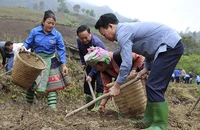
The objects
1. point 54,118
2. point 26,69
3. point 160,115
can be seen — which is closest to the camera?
point 160,115

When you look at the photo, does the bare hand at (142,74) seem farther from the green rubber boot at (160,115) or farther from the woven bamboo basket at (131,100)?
the green rubber boot at (160,115)

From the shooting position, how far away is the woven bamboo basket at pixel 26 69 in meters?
3.61

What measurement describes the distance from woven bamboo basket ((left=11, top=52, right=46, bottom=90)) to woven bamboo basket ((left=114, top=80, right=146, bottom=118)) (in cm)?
110

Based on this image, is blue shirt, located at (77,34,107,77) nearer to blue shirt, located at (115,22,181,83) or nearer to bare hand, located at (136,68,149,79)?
bare hand, located at (136,68,149,79)

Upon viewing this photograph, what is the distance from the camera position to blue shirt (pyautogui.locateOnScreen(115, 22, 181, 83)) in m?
2.68

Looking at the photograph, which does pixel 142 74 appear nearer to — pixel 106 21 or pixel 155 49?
pixel 155 49

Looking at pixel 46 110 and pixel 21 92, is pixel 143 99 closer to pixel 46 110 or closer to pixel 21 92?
pixel 46 110

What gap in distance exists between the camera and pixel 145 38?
283 cm

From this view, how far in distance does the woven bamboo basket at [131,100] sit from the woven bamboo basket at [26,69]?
1.10m

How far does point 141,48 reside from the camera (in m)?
2.86

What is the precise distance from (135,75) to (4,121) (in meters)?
1.51

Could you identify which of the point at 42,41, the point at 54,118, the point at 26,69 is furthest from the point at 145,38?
the point at 42,41

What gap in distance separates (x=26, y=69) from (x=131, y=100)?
54.3 inches

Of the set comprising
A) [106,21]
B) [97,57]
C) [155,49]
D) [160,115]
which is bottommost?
[160,115]
